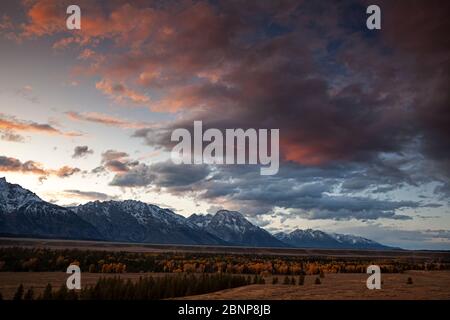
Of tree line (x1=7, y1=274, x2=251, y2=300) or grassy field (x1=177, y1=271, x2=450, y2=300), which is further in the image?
grassy field (x1=177, y1=271, x2=450, y2=300)

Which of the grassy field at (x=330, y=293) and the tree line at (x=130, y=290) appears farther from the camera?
the grassy field at (x=330, y=293)

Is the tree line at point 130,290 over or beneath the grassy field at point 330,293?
over

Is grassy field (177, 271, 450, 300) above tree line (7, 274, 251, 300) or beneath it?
beneath

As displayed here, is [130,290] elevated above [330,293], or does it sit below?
above

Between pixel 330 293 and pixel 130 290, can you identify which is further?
pixel 330 293
